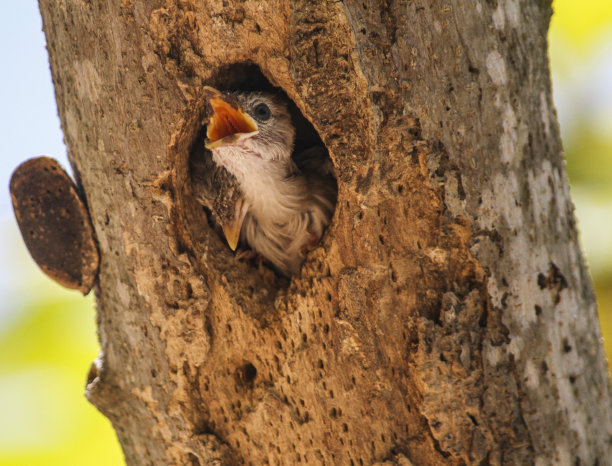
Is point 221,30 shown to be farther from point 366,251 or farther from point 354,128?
point 366,251

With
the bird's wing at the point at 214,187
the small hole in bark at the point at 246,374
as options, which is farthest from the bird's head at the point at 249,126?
the small hole in bark at the point at 246,374

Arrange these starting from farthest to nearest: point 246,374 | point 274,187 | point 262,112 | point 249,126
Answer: point 274,187 < point 262,112 < point 249,126 < point 246,374

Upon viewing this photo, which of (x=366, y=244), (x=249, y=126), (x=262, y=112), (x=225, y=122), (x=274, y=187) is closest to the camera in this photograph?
(x=366, y=244)

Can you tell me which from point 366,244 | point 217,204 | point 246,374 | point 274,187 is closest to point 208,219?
point 217,204

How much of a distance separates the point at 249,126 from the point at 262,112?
0.97 ft

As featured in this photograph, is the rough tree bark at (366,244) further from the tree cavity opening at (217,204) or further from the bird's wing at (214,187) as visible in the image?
the bird's wing at (214,187)

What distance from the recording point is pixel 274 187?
3.68m

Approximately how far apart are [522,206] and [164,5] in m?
1.69

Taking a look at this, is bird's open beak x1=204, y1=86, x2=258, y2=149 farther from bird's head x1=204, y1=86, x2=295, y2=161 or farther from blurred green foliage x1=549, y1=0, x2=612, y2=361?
blurred green foliage x1=549, y1=0, x2=612, y2=361

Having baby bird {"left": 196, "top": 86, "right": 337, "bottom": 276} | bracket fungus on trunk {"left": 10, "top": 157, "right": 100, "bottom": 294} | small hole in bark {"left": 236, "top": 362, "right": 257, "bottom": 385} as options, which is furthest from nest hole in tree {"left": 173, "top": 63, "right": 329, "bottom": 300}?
bracket fungus on trunk {"left": 10, "top": 157, "right": 100, "bottom": 294}

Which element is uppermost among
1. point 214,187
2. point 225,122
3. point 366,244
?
point 225,122

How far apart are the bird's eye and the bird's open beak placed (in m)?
0.20

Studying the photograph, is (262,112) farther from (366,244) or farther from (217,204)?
(366,244)

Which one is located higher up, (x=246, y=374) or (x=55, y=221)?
(x=55, y=221)
